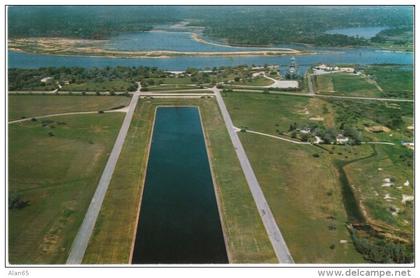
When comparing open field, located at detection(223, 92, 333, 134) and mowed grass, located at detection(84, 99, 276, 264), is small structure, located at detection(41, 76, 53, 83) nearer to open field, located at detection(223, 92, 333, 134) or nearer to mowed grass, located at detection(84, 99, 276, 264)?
mowed grass, located at detection(84, 99, 276, 264)

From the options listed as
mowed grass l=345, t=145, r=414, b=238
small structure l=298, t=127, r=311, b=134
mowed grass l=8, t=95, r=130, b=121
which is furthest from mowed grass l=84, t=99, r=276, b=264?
mowed grass l=8, t=95, r=130, b=121

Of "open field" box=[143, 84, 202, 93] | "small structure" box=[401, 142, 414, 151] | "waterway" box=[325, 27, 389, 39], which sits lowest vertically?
"small structure" box=[401, 142, 414, 151]

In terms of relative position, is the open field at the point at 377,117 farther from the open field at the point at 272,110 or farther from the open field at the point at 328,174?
the open field at the point at 272,110

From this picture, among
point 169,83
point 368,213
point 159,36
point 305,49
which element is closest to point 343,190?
point 368,213

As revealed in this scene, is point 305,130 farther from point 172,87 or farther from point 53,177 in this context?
point 53,177

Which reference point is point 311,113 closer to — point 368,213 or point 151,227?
point 368,213

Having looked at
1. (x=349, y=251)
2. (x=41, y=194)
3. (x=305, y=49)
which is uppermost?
(x=305, y=49)
